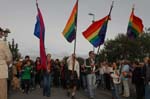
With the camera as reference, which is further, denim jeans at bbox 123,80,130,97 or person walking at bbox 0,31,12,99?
denim jeans at bbox 123,80,130,97

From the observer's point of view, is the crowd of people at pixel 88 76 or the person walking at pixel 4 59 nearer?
the person walking at pixel 4 59

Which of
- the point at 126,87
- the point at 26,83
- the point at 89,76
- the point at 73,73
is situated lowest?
the point at 126,87

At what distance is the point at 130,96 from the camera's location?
2023cm

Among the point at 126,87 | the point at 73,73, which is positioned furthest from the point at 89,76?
the point at 126,87

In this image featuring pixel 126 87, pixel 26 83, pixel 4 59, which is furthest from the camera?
pixel 26 83

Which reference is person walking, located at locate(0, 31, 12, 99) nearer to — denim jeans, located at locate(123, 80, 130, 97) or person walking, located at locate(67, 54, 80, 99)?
person walking, located at locate(67, 54, 80, 99)

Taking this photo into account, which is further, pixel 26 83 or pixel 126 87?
pixel 26 83

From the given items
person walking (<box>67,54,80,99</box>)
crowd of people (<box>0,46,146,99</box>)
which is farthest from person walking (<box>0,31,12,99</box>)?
person walking (<box>67,54,80,99</box>)

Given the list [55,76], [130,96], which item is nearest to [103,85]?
[55,76]

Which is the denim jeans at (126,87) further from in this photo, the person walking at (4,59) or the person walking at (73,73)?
the person walking at (4,59)

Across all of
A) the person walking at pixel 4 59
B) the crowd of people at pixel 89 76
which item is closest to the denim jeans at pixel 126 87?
the crowd of people at pixel 89 76

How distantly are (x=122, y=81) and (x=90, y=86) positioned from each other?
2906mm

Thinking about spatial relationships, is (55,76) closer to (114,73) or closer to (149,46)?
(114,73)

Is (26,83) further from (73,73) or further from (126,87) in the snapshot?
(126,87)
